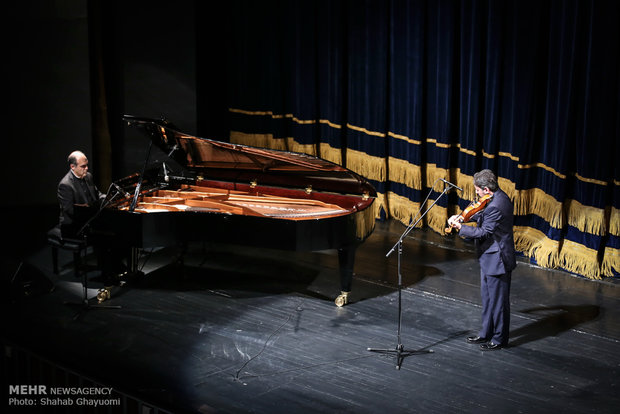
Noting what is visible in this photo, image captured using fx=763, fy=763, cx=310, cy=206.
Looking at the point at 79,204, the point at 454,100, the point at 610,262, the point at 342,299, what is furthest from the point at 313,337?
A: the point at 454,100

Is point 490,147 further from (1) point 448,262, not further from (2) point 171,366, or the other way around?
(2) point 171,366

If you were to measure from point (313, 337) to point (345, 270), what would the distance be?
63 centimetres

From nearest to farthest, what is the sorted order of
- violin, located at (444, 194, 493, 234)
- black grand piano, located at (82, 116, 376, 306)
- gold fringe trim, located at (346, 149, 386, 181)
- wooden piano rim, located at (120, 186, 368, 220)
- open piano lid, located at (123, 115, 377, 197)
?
1. violin, located at (444, 194, 493, 234)
2. black grand piano, located at (82, 116, 376, 306)
3. wooden piano rim, located at (120, 186, 368, 220)
4. open piano lid, located at (123, 115, 377, 197)
5. gold fringe trim, located at (346, 149, 386, 181)

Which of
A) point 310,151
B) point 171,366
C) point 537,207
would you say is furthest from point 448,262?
point 171,366

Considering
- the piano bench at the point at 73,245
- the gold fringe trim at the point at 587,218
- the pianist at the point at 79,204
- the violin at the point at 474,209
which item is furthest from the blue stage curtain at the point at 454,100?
the piano bench at the point at 73,245

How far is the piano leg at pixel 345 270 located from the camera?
5.38 m

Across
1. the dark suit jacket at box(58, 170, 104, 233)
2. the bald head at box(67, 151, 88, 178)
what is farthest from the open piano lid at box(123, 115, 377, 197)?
the dark suit jacket at box(58, 170, 104, 233)

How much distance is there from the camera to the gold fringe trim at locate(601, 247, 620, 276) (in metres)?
6.20

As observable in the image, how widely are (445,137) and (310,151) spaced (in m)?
1.71

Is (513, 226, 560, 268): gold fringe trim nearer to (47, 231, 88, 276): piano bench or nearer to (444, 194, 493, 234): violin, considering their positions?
(444, 194, 493, 234): violin

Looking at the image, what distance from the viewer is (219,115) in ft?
30.1

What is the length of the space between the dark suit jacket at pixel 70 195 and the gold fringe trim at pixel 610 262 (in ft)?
13.4

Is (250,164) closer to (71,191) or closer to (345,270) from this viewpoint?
(345,270)

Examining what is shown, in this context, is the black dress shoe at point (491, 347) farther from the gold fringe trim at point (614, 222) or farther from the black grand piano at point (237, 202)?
the gold fringe trim at point (614, 222)
